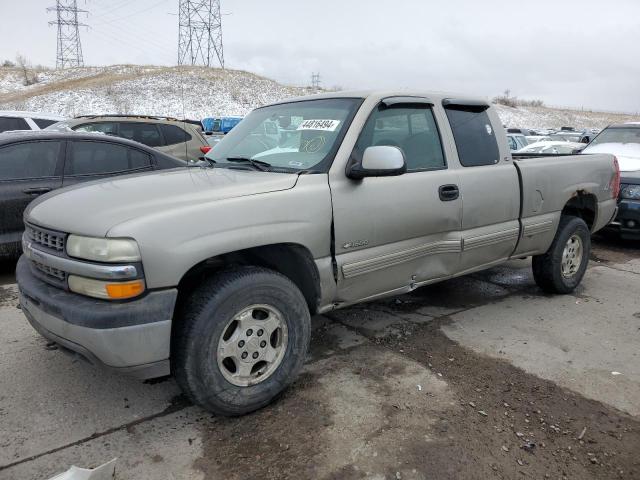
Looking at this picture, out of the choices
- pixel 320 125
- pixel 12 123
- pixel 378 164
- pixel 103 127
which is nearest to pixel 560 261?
pixel 378 164

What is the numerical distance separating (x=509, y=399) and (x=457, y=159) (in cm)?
177

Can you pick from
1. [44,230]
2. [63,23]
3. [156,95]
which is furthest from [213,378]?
[63,23]

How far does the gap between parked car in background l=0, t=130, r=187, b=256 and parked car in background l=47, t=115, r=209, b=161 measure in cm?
279

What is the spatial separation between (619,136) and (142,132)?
8198 mm

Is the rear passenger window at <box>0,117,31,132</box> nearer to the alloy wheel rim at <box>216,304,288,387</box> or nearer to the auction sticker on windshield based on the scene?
the auction sticker on windshield

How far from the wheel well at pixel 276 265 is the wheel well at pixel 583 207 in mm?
3169

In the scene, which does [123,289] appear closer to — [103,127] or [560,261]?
[560,261]

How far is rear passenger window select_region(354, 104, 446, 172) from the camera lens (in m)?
3.45

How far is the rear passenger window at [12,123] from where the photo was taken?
8969 mm

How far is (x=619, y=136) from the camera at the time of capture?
28.4 ft

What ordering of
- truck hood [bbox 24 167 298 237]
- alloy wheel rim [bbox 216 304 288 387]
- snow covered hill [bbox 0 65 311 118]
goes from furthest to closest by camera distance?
snow covered hill [bbox 0 65 311 118] → alloy wheel rim [bbox 216 304 288 387] → truck hood [bbox 24 167 298 237]

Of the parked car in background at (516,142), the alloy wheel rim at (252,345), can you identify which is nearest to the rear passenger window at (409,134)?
the alloy wheel rim at (252,345)

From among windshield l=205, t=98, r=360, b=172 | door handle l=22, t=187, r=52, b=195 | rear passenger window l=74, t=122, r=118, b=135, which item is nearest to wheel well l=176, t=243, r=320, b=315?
windshield l=205, t=98, r=360, b=172

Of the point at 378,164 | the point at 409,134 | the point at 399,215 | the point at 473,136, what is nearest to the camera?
the point at 378,164
